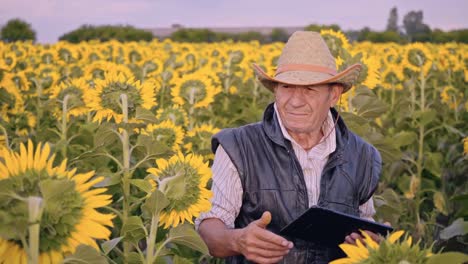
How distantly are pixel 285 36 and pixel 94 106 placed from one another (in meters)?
28.8

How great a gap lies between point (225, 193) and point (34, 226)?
4.26 ft

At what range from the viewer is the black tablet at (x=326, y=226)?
2264 millimetres

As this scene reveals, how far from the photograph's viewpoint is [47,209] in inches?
62.2

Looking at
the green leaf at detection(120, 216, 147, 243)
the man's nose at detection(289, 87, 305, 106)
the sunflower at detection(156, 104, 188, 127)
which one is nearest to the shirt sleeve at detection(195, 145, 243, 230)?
the man's nose at detection(289, 87, 305, 106)

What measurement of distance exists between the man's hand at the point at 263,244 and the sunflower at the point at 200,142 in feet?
5.88

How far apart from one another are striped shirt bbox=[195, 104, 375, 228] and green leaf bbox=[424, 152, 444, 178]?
285 cm

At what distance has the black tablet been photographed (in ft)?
7.43

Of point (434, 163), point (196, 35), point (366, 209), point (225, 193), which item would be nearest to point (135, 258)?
point (225, 193)

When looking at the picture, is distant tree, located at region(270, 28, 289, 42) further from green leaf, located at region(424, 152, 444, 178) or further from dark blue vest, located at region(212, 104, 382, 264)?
dark blue vest, located at region(212, 104, 382, 264)

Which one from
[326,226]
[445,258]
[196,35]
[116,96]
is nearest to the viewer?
[445,258]

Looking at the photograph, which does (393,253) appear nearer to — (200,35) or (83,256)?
(83,256)

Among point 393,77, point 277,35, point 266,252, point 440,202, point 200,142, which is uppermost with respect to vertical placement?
point 266,252

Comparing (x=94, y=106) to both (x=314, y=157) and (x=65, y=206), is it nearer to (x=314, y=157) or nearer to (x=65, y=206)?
(x=314, y=157)

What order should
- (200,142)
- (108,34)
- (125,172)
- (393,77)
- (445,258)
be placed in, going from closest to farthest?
(445,258)
(125,172)
(200,142)
(393,77)
(108,34)
